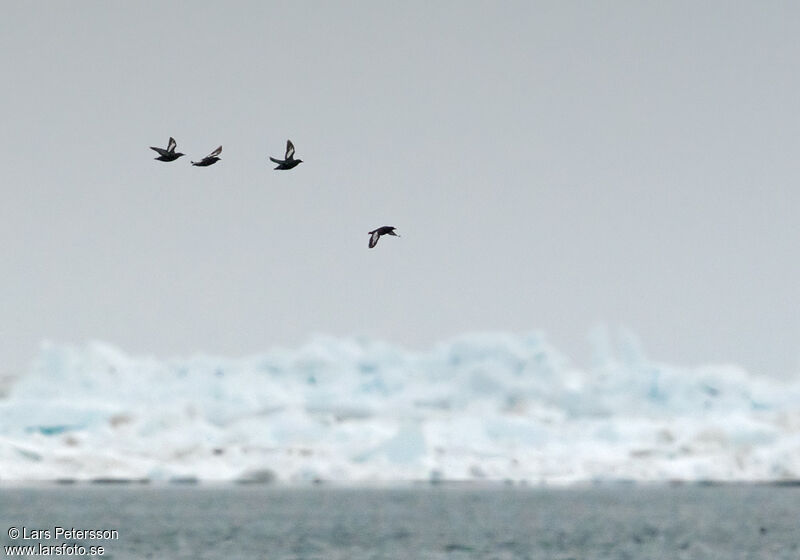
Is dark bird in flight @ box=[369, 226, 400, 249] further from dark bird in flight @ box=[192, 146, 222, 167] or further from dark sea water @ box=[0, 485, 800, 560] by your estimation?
dark sea water @ box=[0, 485, 800, 560]

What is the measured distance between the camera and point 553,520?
125625 mm

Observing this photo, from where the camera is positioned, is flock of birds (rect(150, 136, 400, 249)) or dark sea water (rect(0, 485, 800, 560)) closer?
flock of birds (rect(150, 136, 400, 249))

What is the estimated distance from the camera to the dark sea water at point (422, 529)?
78.1m

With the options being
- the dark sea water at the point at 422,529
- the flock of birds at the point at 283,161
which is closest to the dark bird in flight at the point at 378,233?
the flock of birds at the point at 283,161

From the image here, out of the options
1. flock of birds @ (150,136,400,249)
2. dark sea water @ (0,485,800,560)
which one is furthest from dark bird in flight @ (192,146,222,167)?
dark sea water @ (0,485,800,560)

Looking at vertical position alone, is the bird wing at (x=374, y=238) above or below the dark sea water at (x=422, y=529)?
above

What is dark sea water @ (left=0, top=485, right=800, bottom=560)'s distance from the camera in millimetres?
78125

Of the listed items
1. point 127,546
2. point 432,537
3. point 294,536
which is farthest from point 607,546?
point 127,546

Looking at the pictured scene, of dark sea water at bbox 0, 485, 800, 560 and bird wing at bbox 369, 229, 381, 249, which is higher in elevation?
bird wing at bbox 369, 229, 381, 249

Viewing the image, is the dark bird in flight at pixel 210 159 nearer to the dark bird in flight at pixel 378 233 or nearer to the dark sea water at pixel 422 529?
the dark bird in flight at pixel 378 233

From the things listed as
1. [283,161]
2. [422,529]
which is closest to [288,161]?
[283,161]

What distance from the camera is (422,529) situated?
10662cm

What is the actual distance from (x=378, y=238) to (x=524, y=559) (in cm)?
6051

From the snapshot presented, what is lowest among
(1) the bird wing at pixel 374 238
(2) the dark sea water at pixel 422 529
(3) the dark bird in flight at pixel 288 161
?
(2) the dark sea water at pixel 422 529
